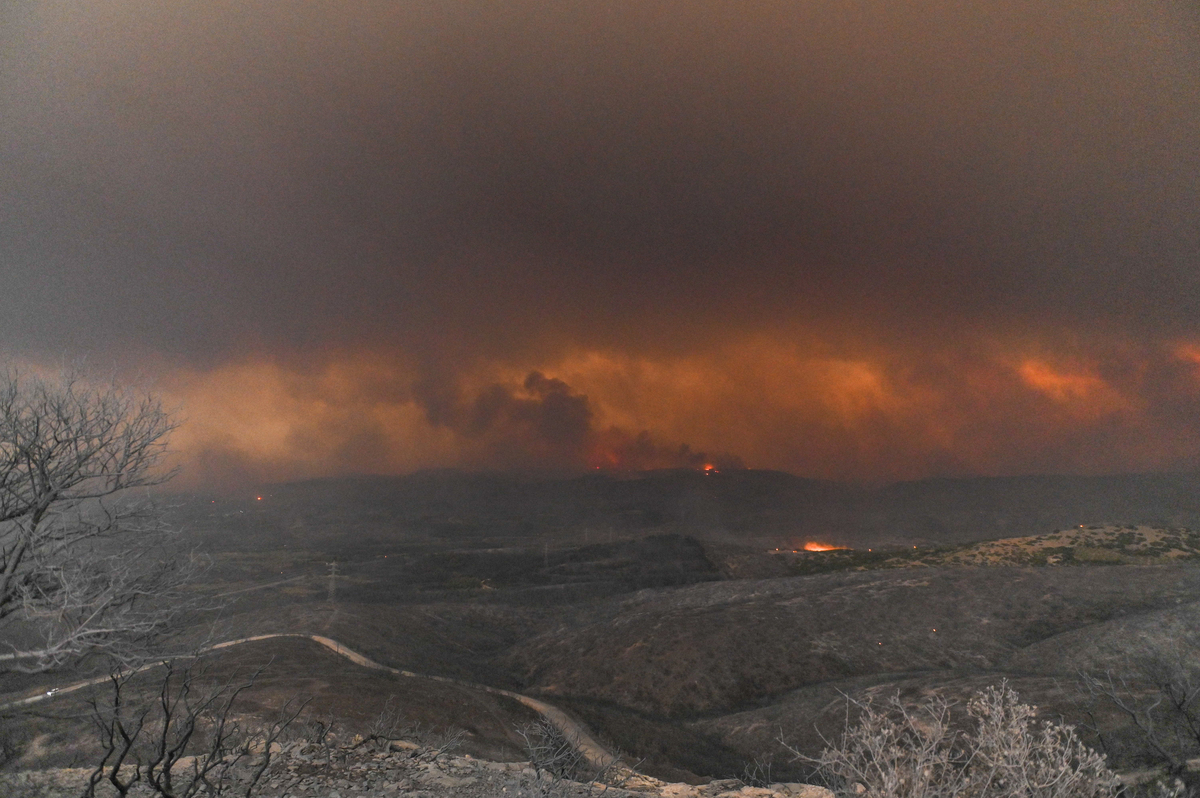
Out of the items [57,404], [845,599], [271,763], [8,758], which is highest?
[57,404]

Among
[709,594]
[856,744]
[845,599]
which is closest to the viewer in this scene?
[856,744]

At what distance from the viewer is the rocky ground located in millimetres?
14586

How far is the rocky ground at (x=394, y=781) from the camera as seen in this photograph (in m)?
14.6

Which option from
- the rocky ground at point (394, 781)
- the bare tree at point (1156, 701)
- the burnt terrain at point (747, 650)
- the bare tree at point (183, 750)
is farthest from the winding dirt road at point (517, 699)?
the bare tree at point (1156, 701)

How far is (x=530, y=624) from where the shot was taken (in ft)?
386

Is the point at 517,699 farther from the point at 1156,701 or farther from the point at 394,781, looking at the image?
the point at 1156,701

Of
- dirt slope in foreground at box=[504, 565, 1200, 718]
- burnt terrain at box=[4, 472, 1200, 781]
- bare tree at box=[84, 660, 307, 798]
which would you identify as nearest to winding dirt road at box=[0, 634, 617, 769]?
burnt terrain at box=[4, 472, 1200, 781]

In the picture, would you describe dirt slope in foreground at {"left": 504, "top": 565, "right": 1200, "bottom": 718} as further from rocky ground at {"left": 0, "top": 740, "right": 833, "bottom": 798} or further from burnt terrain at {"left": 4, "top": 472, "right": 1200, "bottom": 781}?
rocky ground at {"left": 0, "top": 740, "right": 833, "bottom": 798}

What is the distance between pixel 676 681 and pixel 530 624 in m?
66.2

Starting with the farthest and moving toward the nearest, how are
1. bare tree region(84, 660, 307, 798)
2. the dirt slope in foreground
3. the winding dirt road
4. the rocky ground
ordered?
the dirt slope in foreground < the winding dirt road < the rocky ground < bare tree region(84, 660, 307, 798)

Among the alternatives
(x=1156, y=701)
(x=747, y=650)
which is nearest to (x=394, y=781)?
(x=1156, y=701)

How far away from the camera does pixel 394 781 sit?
53.6 feet

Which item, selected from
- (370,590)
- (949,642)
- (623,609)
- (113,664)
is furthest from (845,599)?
(370,590)

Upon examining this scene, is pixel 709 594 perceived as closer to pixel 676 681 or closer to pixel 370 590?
pixel 676 681
